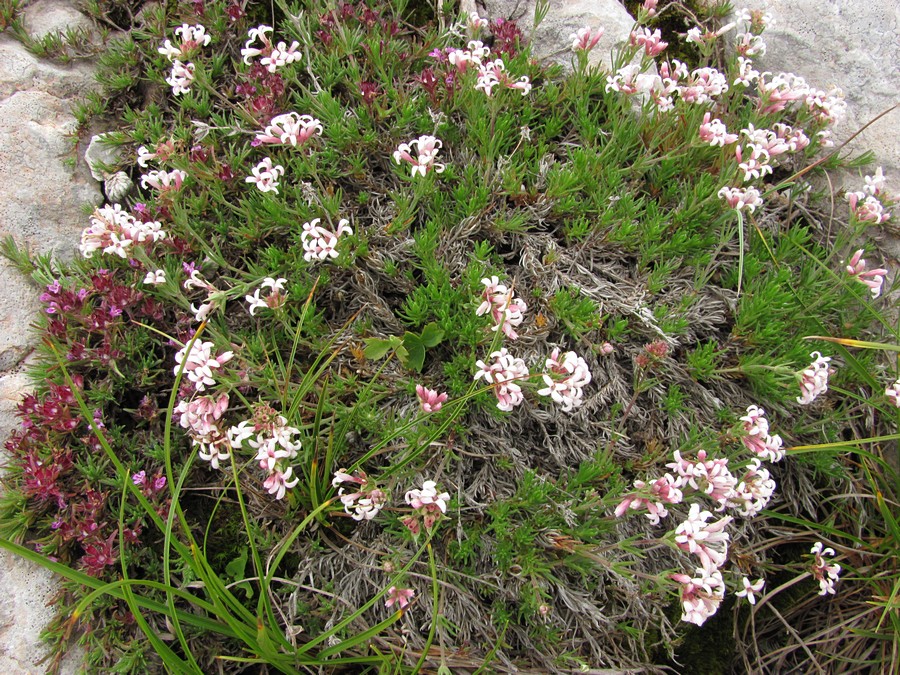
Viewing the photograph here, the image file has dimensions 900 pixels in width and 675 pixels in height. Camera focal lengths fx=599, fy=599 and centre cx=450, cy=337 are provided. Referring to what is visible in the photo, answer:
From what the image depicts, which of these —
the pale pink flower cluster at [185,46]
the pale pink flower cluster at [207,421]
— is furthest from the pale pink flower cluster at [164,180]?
the pale pink flower cluster at [207,421]

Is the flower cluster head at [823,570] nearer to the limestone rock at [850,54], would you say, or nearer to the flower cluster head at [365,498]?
the flower cluster head at [365,498]

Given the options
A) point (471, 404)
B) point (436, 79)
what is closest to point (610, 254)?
point (471, 404)

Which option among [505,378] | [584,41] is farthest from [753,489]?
[584,41]

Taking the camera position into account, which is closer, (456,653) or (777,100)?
(456,653)

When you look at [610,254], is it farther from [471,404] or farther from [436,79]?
[436,79]

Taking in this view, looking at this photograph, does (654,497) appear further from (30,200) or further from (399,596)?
(30,200)

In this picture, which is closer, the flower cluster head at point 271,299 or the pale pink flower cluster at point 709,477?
the pale pink flower cluster at point 709,477

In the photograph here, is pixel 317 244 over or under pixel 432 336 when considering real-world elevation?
over
